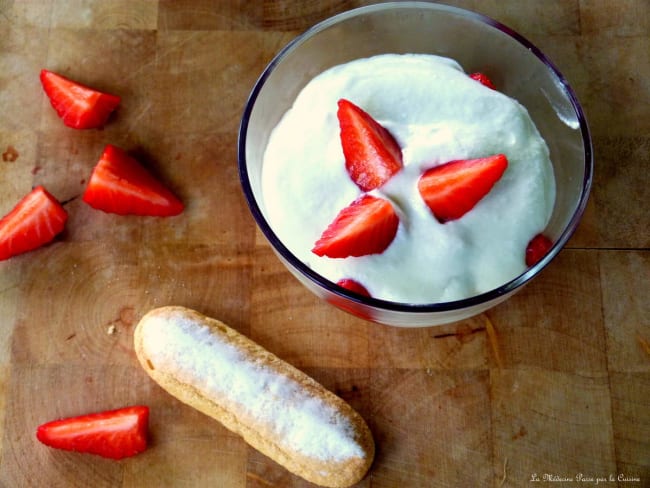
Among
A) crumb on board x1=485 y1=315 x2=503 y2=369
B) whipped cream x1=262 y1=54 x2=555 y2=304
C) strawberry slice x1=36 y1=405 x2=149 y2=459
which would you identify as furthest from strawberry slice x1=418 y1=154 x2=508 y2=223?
strawberry slice x1=36 y1=405 x2=149 y2=459

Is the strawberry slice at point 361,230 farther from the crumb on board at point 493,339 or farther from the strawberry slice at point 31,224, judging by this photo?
the strawberry slice at point 31,224

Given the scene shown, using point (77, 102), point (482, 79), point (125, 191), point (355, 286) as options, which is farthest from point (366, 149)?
point (77, 102)

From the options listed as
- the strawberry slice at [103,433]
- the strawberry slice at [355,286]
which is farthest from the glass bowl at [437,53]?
the strawberry slice at [103,433]

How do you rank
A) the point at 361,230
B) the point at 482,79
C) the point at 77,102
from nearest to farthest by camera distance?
the point at 361,230, the point at 482,79, the point at 77,102

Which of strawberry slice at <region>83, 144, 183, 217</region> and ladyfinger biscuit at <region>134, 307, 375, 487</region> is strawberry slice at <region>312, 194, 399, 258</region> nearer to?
ladyfinger biscuit at <region>134, 307, 375, 487</region>

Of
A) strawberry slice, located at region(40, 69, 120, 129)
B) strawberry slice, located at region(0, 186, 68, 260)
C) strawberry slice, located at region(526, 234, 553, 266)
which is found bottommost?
strawberry slice, located at region(526, 234, 553, 266)

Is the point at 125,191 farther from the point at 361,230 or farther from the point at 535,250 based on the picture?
the point at 535,250
